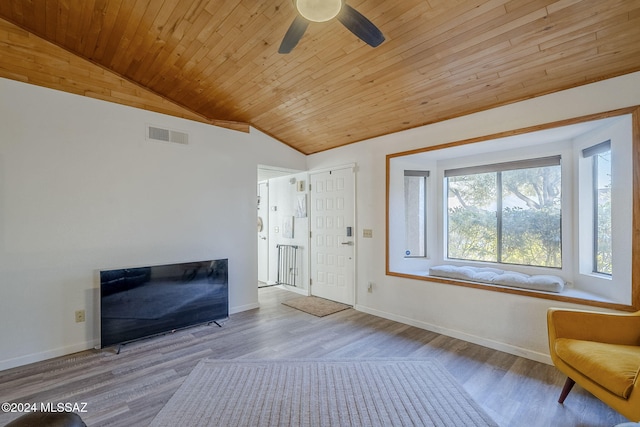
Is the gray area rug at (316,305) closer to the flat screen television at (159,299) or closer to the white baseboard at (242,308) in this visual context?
the white baseboard at (242,308)

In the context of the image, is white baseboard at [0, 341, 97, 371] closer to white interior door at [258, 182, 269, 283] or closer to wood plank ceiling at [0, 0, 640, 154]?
wood plank ceiling at [0, 0, 640, 154]

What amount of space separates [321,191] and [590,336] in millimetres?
3731

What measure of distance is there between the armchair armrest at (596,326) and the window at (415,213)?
2.16 metres

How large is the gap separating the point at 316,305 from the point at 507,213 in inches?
118

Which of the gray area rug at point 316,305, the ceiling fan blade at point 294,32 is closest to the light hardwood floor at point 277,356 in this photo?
the gray area rug at point 316,305

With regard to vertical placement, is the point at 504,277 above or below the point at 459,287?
above

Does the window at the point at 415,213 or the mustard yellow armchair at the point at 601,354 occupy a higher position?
the window at the point at 415,213

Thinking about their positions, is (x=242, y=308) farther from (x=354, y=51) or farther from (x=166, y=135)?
(x=354, y=51)

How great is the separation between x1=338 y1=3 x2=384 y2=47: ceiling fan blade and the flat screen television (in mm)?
3050

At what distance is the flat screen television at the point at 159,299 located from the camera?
9.95 feet

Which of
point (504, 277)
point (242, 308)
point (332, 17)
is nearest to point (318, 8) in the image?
point (332, 17)

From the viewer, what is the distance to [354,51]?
2.70 metres

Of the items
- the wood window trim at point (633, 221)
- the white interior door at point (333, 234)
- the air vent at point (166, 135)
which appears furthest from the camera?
the white interior door at point (333, 234)

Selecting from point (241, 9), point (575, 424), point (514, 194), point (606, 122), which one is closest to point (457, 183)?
point (514, 194)
